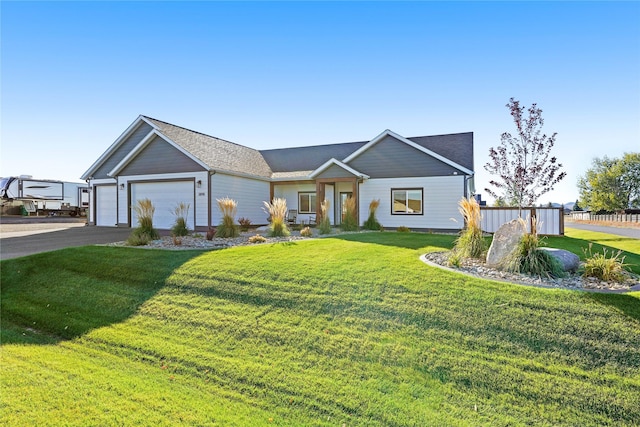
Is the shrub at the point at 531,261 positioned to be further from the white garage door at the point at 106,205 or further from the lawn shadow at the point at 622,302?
the white garage door at the point at 106,205

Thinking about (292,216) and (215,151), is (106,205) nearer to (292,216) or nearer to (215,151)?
(215,151)

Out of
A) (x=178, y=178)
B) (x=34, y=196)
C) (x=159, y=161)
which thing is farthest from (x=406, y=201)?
(x=34, y=196)

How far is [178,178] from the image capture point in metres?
16.8

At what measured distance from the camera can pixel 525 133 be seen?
9.75 m

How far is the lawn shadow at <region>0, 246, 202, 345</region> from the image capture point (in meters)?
5.94

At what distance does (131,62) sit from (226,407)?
544 inches

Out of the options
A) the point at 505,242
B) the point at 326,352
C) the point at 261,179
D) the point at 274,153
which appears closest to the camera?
the point at 326,352

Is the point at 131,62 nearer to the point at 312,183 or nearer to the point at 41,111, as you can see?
the point at 41,111

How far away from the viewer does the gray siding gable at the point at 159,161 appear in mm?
16703

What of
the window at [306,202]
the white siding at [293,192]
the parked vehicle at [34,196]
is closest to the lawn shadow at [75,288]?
the white siding at [293,192]

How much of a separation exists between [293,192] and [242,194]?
12.2 ft

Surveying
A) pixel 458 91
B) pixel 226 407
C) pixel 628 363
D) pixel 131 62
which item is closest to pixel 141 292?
pixel 226 407

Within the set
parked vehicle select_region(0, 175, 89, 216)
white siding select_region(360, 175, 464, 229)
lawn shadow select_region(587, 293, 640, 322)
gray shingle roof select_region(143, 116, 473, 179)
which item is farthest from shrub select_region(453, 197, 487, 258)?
parked vehicle select_region(0, 175, 89, 216)

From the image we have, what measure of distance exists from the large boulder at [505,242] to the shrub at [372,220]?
30.2 ft
